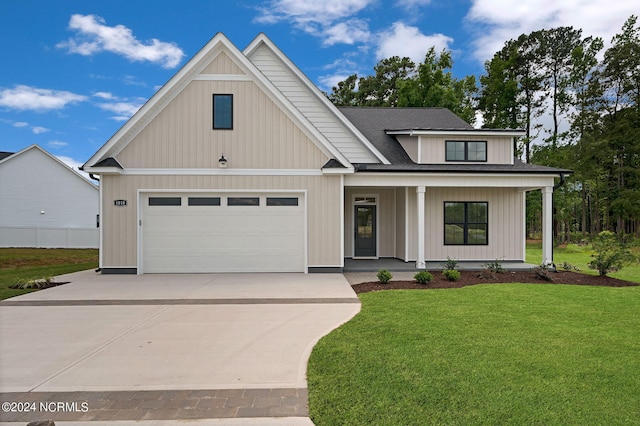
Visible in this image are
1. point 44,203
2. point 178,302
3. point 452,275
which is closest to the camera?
point 178,302

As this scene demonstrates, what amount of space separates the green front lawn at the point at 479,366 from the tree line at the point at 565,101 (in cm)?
2053

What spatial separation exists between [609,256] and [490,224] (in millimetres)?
3849

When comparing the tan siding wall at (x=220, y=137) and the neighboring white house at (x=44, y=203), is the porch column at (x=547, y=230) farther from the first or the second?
the neighboring white house at (x=44, y=203)

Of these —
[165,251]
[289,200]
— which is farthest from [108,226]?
[289,200]

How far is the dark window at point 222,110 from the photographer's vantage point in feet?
36.4

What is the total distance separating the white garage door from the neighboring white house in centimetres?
1523

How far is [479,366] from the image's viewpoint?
13.4 ft

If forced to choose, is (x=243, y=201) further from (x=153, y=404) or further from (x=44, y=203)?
(x=44, y=203)

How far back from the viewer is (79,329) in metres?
5.78

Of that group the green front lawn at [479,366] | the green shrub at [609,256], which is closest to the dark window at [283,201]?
the green front lawn at [479,366]

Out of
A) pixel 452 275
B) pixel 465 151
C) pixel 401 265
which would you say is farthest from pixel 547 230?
pixel 401 265

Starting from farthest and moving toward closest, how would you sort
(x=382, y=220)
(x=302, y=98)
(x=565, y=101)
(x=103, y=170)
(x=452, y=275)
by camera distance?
1. (x=565, y=101)
2. (x=382, y=220)
3. (x=302, y=98)
4. (x=103, y=170)
5. (x=452, y=275)

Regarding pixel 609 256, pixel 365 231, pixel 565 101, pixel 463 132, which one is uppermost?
pixel 565 101

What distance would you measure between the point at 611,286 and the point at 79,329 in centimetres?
1172
